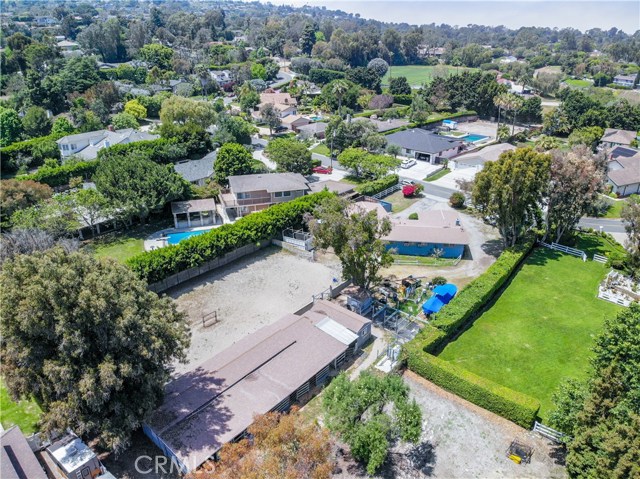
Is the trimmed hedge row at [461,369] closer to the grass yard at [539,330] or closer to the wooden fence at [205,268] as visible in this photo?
the grass yard at [539,330]

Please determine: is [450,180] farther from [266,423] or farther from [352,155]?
[266,423]

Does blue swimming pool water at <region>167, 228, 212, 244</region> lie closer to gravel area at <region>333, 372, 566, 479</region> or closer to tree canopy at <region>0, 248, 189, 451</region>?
tree canopy at <region>0, 248, 189, 451</region>

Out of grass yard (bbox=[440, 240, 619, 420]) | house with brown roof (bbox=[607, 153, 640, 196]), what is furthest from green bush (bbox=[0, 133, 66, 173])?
house with brown roof (bbox=[607, 153, 640, 196])

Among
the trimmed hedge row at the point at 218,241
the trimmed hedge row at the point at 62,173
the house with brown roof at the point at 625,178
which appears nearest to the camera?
the trimmed hedge row at the point at 218,241

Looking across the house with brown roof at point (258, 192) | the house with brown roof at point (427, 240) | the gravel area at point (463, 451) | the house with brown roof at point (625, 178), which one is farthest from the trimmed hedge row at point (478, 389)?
the house with brown roof at point (625, 178)

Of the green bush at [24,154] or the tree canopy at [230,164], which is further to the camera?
the green bush at [24,154]

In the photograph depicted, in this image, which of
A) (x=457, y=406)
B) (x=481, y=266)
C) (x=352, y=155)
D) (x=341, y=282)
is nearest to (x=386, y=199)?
(x=352, y=155)
